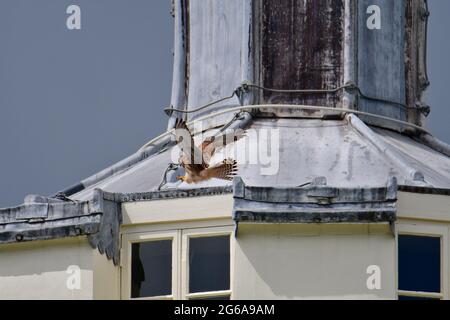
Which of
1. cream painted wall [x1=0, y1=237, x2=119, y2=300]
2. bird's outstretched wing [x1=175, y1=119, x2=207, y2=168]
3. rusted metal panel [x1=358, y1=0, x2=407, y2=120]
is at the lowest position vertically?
cream painted wall [x1=0, y1=237, x2=119, y2=300]

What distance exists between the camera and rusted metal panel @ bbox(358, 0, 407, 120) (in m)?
78.2

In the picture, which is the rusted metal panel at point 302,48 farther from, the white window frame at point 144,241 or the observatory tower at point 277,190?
the white window frame at point 144,241

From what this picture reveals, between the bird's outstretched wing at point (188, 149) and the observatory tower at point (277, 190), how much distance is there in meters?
0.54

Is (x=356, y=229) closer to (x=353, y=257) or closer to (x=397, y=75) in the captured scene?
(x=353, y=257)

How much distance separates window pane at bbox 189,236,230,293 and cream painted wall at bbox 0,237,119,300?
6.20 ft

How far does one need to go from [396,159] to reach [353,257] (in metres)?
4.27

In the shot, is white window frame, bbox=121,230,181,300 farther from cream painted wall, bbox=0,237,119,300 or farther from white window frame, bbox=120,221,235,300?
cream painted wall, bbox=0,237,119,300

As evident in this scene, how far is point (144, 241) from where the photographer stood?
238ft

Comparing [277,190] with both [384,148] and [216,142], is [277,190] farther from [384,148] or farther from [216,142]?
[384,148]

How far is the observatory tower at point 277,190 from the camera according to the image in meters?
71.1

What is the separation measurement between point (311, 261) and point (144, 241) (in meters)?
4.04

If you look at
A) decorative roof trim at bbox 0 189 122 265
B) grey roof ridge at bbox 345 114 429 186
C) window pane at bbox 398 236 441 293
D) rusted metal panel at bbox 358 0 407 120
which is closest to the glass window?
window pane at bbox 398 236 441 293

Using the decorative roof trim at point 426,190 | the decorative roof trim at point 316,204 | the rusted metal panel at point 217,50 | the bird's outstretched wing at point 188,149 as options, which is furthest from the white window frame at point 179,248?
the rusted metal panel at point 217,50

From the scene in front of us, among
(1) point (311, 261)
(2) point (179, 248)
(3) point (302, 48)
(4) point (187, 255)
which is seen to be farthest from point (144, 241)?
(3) point (302, 48)
